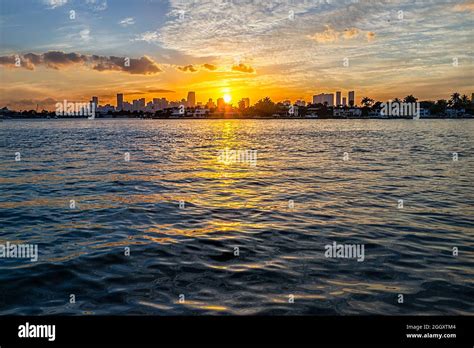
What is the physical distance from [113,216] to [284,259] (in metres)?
9.45

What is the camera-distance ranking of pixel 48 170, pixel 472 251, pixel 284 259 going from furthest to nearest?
pixel 48 170 → pixel 472 251 → pixel 284 259

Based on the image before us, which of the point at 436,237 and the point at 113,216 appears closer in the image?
the point at 436,237

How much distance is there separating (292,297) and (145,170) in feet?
92.4

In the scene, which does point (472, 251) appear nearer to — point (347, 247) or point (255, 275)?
point (347, 247)

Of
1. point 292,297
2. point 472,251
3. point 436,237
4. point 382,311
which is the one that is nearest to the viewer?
point 382,311

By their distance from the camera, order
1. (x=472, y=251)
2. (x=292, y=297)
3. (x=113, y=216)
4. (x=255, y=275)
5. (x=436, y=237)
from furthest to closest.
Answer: (x=113, y=216) → (x=436, y=237) → (x=472, y=251) → (x=255, y=275) → (x=292, y=297)
